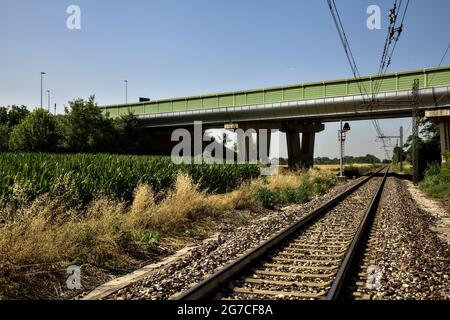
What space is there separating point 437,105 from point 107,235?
2970cm

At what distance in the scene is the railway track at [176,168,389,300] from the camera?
5.77 meters

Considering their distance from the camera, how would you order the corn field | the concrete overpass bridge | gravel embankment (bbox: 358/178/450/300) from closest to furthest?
gravel embankment (bbox: 358/178/450/300) < the corn field < the concrete overpass bridge

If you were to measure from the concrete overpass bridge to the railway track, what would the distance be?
21.9 metres

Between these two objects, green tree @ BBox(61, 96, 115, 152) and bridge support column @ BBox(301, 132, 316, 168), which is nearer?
green tree @ BBox(61, 96, 115, 152)

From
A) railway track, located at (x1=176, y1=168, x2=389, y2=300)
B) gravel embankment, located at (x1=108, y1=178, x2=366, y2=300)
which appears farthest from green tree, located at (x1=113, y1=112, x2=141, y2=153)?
railway track, located at (x1=176, y1=168, x2=389, y2=300)

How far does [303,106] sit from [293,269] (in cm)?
3103

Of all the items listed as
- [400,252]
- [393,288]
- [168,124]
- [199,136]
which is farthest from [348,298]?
[199,136]

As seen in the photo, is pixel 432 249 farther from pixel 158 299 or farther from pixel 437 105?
pixel 437 105

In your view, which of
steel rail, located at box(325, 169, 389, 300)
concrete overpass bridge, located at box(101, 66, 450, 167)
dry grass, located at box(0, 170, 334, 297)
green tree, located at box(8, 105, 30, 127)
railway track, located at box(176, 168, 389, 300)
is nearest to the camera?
steel rail, located at box(325, 169, 389, 300)

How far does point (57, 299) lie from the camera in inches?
232

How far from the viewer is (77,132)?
147 ft

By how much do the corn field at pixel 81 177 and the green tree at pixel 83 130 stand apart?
26.7 metres

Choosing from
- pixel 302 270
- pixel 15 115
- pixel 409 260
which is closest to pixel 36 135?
pixel 15 115

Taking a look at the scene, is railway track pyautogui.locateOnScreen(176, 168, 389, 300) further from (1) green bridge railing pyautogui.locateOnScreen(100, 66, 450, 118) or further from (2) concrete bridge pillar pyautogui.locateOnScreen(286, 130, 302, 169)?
(2) concrete bridge pillar pyautogui.locateOnScreen(286, 130, 302, 169)
